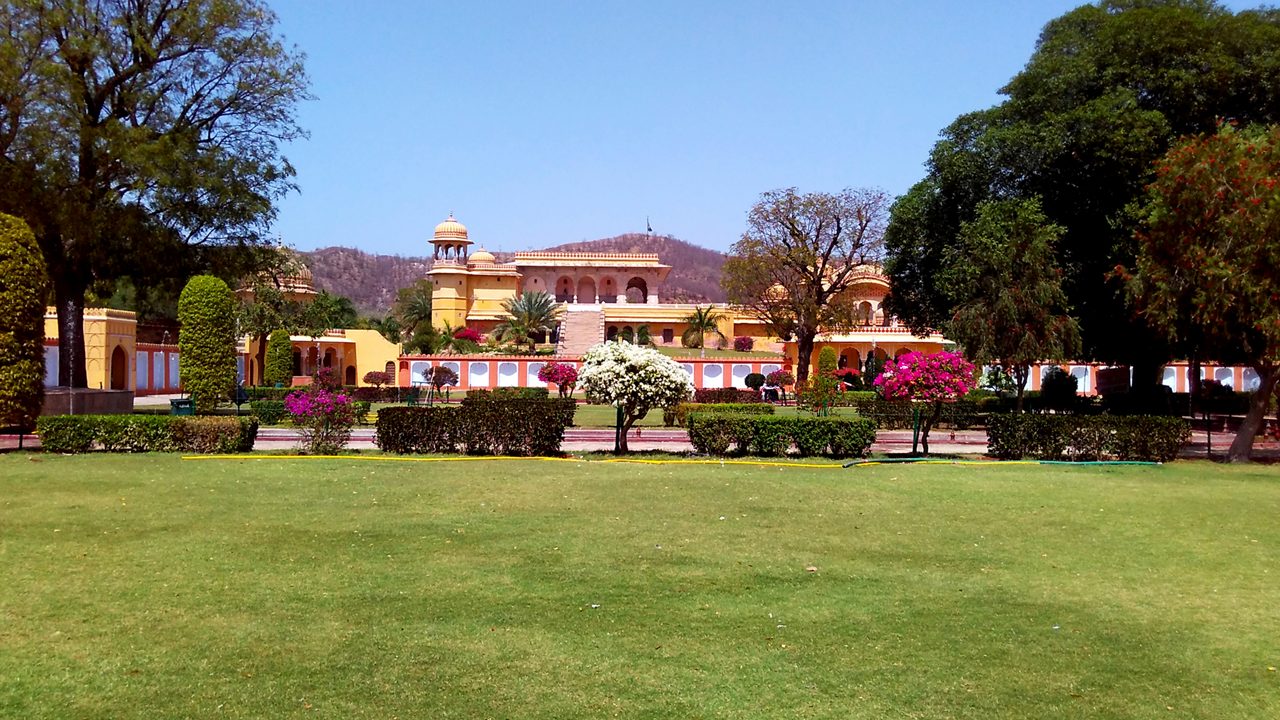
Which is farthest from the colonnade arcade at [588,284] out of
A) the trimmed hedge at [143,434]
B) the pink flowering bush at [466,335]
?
the trimmed hedge at [143,434]

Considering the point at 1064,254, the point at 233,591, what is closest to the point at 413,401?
the point at 1064,254

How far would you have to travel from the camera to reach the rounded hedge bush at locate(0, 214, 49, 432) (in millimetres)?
17875

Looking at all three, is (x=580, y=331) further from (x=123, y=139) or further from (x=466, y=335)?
(x=123, y=139)

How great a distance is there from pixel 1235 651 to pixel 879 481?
24.8 feet

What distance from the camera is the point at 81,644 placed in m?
5.95

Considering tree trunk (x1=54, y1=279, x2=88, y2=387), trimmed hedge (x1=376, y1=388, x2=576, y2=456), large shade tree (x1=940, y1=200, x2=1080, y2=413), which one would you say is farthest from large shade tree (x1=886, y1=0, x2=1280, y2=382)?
tree trunk (x1=54, y1=279, x2=88, y2=387)

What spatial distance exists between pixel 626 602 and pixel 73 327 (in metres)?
22.8

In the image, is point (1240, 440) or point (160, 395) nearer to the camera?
point (1240, 440)

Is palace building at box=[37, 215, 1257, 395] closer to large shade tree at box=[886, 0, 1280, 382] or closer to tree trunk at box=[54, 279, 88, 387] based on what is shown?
tree trunk at box=[54, 279, 88, 387]

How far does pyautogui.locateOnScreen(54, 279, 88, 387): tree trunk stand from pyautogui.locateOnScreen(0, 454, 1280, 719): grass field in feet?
45.4

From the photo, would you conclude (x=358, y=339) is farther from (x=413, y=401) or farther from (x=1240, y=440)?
(x=1240, y=440)

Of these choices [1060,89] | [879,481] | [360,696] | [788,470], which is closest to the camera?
[360,696]

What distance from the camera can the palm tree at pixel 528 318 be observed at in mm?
56562

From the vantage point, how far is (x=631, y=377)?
1681 cm
